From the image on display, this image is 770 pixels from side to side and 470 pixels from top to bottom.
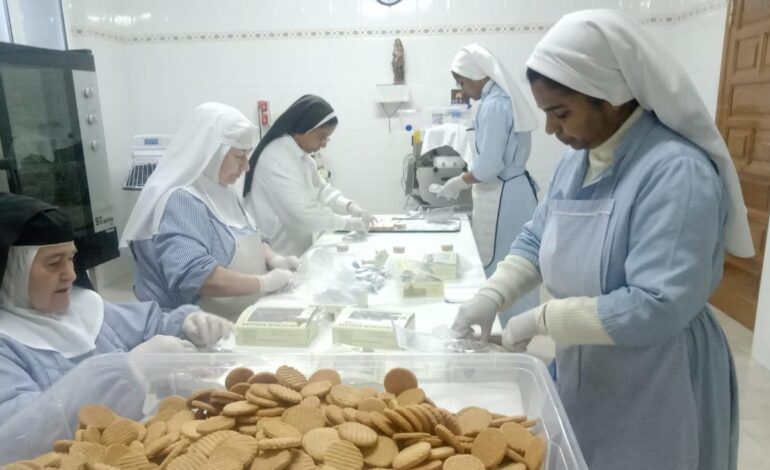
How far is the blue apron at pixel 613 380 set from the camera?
45.1 inches

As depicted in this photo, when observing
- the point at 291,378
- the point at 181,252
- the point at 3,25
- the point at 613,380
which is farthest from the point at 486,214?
the point at 3,25

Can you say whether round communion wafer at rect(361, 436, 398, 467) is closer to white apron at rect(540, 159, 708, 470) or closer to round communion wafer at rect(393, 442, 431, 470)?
round communion wafer at rect(393, 442, 431, 470)

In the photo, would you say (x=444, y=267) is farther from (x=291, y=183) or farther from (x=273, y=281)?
(x=291, y=183)

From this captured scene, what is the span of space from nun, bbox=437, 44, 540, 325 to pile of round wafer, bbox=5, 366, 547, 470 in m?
2.05

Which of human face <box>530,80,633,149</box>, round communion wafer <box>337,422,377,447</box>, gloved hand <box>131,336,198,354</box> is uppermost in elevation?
human face <box>530,80,633,149</box>

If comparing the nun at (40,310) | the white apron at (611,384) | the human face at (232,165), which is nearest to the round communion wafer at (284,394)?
the nun at (40,310)

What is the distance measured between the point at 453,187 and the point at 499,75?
30.3 inches

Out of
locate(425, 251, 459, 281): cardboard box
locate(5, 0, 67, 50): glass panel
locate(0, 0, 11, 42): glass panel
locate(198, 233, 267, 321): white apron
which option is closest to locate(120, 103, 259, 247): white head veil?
locate(198, 233, 267, 321): white apron

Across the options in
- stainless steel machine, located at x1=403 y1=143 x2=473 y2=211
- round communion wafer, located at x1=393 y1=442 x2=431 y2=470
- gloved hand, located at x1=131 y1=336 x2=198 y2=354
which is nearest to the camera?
round communion wafer, located at x1=393 y1=442 x2=431 y2=470

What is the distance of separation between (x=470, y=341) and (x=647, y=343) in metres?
0.44

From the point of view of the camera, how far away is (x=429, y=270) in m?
2.08

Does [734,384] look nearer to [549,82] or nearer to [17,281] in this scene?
[549,82]

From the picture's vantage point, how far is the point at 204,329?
1554mm

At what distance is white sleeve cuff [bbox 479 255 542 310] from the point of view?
145 cm
